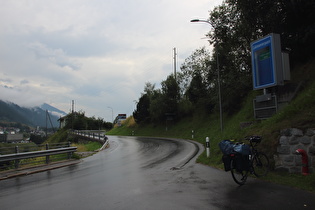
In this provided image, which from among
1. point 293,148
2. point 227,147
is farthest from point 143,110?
point 227,147

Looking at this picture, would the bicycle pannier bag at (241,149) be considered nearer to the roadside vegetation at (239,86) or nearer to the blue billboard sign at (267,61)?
the roadside vegetation at (239,86)

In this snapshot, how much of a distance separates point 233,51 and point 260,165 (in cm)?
2060

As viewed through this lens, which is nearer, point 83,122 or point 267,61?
point 267,61

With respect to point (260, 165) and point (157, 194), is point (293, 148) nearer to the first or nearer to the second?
point (260, 165)

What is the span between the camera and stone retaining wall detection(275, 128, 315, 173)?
693 centimetres

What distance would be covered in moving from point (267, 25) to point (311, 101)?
463 inches

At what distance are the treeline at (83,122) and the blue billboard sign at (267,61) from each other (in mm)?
63809

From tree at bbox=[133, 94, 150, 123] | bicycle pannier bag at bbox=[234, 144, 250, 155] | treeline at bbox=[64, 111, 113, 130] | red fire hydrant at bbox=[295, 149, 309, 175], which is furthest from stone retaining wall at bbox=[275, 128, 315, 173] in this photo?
treeline at bbox=[64, 111, 113, 130]

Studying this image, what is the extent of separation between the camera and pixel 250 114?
20.7 m

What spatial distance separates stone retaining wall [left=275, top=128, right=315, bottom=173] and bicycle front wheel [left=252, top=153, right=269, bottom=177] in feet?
1.14

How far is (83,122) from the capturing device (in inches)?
2960

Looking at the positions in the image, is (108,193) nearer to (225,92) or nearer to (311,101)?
(311,101)

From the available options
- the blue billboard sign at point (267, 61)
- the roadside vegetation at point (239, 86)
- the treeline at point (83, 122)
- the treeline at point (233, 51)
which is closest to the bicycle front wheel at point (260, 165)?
the roadside vegetation at point (239, 86)

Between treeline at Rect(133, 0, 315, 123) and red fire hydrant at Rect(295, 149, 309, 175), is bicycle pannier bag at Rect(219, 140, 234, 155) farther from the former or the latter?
treeline at Rect(133, 0, 315, 123)
